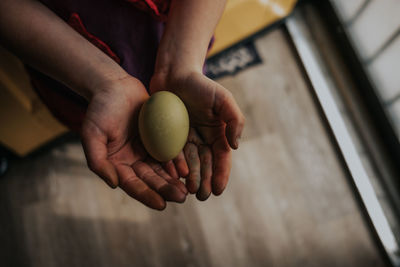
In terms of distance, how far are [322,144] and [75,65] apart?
49.8 inches

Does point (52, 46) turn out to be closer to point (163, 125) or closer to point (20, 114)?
point (163, 125)

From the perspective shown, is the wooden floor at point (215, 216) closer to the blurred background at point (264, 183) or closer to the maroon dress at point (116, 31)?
the blurred background at point (264, 183)

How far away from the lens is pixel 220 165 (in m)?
0.70

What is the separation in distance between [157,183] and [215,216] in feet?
2.30

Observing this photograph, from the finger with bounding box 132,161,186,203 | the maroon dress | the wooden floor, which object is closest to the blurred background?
the wooden floor

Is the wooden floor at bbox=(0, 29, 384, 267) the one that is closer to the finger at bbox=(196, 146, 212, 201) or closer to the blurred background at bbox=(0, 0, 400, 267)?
the blurred background at bbox=(0, 0, 400, 267)

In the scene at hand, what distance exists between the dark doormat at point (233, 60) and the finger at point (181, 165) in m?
0.87

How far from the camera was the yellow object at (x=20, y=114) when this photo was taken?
1.00m

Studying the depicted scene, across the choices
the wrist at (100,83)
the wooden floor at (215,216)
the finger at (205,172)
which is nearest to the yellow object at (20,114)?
the wooden floor at (215,216)

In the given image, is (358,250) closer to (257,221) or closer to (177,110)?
(257,221)

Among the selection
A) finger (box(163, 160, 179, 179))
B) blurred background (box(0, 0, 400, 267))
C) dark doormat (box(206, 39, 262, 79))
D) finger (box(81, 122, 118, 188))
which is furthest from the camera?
dark doormat (box(206, 39, 262, 79))

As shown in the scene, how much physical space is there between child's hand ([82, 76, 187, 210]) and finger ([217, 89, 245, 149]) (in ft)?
0.61

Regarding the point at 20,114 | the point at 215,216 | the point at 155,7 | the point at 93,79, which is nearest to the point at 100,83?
the point at 93,79

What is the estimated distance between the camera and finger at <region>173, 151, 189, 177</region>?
2.44 ft
